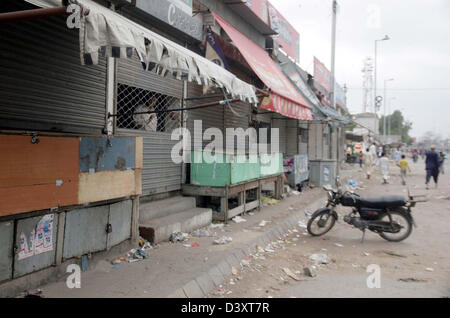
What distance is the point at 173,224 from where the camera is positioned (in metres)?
5.78

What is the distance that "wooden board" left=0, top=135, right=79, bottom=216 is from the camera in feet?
10.7

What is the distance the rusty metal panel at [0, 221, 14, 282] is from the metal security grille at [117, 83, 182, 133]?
9.14 feet

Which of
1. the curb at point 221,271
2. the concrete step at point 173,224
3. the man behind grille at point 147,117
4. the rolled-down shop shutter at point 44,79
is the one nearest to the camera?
the curb at point 221,271

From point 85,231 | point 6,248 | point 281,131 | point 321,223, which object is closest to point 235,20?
point 281,131

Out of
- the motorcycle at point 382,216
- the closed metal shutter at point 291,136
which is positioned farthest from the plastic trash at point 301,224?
the closed metal shutter at point 291,136

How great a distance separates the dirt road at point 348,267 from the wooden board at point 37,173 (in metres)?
2.14

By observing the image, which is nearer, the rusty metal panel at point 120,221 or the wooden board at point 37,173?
the wooden board at point 37,173

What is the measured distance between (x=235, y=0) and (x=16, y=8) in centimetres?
698

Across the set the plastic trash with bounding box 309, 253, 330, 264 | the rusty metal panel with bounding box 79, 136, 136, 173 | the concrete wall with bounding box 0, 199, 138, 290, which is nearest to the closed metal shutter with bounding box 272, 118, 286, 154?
the plastic trash with bounding box 309, 253, 330, 264

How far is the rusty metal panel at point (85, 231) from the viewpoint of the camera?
3.99 metres

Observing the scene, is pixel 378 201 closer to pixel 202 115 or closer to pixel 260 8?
pixel 202 115

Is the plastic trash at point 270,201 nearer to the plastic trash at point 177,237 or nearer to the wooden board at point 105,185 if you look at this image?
the plastic trash at point 177,237

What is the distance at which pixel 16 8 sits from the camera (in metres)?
4.04
